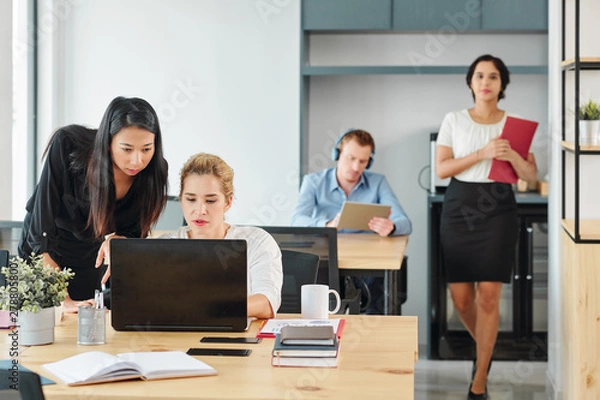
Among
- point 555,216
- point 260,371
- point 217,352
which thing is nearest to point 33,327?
point 217,352

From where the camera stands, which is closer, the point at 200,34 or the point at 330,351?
the point at 330,351

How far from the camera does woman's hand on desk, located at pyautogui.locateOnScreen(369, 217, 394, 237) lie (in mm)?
4719

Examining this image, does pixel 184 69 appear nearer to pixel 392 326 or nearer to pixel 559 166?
pixel 559 166

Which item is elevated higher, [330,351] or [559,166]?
[559,166]

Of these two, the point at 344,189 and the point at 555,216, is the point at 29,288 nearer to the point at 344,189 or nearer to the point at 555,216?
the point at 344,189

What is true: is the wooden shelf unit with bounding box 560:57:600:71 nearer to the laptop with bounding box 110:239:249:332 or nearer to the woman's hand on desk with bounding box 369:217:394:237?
the woman's hand on desk with bounding box 369:217:394:237

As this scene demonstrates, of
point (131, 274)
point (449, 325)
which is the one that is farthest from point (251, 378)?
point (449, 325)

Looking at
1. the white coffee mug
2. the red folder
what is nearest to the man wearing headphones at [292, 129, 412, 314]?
the red folder

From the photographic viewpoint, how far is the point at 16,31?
5746 millimetres

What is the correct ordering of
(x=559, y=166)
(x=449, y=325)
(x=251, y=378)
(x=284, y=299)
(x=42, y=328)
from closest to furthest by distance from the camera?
(x=251, y=378) → (x=42, y=328) → (x=284, y=299) → (x=559, y=166) → (x=449, y=325)

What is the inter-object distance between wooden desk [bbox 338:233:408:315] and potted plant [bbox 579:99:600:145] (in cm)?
96

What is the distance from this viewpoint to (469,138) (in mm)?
4770

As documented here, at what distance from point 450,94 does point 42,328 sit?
388 centimetres

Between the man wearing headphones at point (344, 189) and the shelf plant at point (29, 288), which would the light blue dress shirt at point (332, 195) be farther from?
the shelf plant at point (29, 288)
